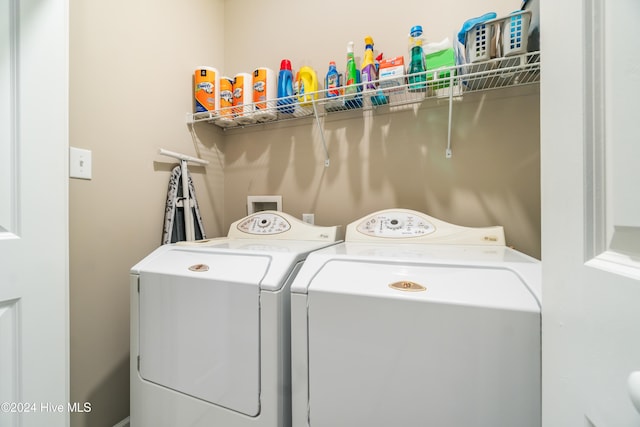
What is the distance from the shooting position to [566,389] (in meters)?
0.42

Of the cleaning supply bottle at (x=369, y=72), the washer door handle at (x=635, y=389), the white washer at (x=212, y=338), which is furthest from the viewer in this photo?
the cleaning supply bottle at (x=369, y=72)

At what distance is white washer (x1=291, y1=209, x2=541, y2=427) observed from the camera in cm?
60

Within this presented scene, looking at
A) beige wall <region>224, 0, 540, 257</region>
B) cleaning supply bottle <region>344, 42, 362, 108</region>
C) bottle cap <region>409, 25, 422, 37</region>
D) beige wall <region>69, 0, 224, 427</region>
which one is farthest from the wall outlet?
bottle cap <region>409, 25, 422, 37</region>

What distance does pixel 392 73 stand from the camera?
125 cm

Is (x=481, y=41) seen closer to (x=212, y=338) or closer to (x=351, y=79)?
(x=351, y=79)

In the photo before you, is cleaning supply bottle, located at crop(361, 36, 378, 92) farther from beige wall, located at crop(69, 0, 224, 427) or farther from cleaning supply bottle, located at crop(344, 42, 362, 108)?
beige wall, located at crop(69, 0, 224, 427)

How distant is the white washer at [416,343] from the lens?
1.97ft

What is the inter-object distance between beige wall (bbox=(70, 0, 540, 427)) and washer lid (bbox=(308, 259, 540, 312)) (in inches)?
29.4

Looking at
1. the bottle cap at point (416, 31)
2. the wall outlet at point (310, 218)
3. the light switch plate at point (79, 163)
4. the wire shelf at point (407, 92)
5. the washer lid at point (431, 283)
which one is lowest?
the washer lid at point (431, 283)

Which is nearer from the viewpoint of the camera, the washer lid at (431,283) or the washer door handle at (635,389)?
the washer door handle at (635,389)

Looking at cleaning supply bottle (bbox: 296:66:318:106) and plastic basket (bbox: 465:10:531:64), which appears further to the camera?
cleaning supply bottle (bbox: 296:66:318:106)

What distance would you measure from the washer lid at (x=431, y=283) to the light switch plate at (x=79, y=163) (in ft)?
3.57

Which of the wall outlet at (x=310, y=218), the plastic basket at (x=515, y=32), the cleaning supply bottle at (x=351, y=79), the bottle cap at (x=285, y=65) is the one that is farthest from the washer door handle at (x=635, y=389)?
the bottle cap at (x=285, y=65)

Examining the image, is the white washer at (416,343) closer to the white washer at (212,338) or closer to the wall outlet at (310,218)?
the white washer at (212,338)
